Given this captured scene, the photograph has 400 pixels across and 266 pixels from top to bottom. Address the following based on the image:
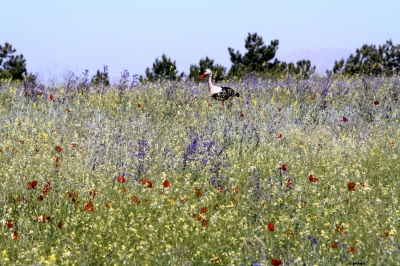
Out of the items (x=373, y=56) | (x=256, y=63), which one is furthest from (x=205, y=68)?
(x=373, y=56)

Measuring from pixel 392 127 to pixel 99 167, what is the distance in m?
4.92

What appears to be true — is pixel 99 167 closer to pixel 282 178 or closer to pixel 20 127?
pixel 282 178

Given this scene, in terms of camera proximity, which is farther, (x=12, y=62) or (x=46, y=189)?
(x=12, y=62)

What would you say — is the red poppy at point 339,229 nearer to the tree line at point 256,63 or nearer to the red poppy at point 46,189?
the red poppy at point 46,189

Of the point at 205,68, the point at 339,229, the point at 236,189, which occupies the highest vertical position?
the point at 205,68

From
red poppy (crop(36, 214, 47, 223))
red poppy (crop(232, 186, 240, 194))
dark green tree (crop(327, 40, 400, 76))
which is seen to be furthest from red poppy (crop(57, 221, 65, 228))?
dark green tree (crop(327, 40, 400, 76))

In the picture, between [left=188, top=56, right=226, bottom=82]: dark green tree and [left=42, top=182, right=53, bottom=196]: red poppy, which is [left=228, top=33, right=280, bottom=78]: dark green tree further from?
[left=42, top=182, right=53, bottom=196]: red poppy

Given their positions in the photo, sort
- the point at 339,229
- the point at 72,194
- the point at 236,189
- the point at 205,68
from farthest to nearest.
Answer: the point at 205,68 < the point at 236,189 < the point at 72,194 < the point at 339,229

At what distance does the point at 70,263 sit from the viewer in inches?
141

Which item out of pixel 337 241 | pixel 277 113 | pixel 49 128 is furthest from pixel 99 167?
pixel 277 113

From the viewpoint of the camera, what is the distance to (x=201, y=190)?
16.4 feet

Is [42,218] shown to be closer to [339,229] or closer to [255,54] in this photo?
[339,229]

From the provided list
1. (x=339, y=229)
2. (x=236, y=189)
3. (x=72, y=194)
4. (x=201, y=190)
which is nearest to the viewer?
(x=339, y=229)

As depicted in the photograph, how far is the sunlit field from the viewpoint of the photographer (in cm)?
366
